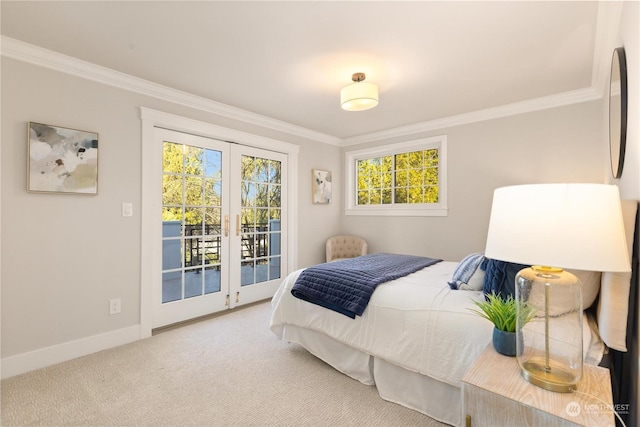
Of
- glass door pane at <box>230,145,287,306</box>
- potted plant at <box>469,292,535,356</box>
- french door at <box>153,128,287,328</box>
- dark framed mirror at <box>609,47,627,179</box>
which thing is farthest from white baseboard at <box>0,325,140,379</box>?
dark framed mirror at <box>609,47,627,179</box>

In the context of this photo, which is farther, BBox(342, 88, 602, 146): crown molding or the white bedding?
BBox(342, 88, 602, 146): crown molding

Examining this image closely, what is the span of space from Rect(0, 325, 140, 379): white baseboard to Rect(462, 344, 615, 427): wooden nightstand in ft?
9.25

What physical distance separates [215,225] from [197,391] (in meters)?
1.86

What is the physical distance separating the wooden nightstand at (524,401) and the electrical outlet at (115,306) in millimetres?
2827

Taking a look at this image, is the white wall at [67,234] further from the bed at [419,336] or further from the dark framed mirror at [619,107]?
the dark framed mirror at [619,107]

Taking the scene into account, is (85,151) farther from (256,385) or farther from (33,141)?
(256,385)

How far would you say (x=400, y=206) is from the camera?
436cm

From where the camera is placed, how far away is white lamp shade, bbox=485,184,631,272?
36.6 inches

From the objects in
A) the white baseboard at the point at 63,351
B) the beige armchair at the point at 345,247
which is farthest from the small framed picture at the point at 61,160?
the beige armchair at the point at 345,247

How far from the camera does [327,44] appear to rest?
216cm

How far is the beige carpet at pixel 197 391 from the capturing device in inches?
68.1

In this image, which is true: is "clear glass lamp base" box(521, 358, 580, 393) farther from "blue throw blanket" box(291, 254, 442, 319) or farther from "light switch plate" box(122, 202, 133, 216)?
"light switch plate" box(122, 202, 133, 216)

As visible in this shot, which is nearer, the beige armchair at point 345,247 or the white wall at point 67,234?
the white wall at point 67,234

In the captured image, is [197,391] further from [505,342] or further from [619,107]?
[619,107]
